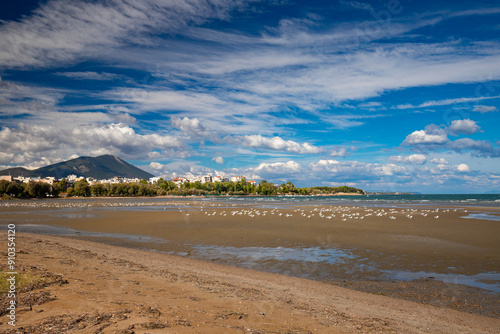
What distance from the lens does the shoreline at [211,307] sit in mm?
5844

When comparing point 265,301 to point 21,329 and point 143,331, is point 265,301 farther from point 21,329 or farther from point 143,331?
point 21,329

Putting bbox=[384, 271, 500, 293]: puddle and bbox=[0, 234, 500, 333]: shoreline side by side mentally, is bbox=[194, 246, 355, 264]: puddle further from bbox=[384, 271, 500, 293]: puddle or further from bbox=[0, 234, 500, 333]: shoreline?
bbox=[0, 234, 500, 333]: shoreline

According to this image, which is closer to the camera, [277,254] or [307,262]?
[307,262]

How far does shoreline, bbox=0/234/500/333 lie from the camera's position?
5844mm

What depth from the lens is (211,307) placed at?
278 inches

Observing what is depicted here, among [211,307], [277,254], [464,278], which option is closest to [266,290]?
[211,307]

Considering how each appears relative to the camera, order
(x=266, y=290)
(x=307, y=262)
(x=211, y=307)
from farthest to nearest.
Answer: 1. (x=307, y=262)
2. (x=266, y=290)
3. (x=211, y=307)

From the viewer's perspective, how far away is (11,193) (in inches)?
5428

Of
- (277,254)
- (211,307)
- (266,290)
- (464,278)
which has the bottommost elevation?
(277,254)

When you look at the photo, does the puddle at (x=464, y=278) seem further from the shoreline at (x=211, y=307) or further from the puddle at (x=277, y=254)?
the shoreline at (x=211, y=307)

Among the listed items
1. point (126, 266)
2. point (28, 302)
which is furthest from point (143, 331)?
point (126, 266)

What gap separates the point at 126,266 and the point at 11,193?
161366 mm

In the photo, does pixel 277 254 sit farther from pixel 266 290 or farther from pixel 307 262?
pixel 266 290

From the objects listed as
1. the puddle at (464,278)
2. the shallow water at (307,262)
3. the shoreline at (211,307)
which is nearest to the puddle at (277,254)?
the shallow water at (307,262)
